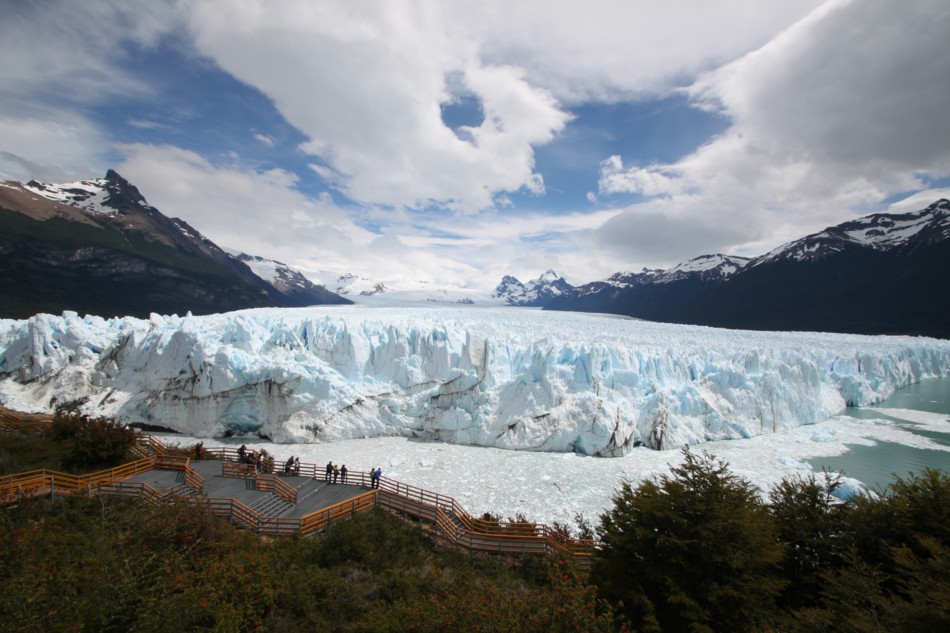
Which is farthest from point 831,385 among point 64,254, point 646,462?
point 64,254

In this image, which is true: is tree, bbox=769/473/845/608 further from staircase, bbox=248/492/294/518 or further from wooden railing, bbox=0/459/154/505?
wooden railing, bbox=0/459/154/505

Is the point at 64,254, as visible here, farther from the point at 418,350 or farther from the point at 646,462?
the point at 646,462

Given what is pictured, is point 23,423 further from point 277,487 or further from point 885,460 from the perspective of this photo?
point 885,460

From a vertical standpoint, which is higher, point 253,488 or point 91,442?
point 91,442

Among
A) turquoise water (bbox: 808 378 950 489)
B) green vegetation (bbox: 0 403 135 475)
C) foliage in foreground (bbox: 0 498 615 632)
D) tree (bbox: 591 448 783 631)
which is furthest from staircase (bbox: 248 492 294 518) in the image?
turquoise water (bbox: 808 378 950 489)

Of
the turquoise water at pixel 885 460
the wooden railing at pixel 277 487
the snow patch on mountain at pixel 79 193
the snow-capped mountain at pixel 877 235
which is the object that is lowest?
the turquoise water at pixel 885 460

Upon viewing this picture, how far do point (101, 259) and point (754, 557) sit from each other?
11071 cm

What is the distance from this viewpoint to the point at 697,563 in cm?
693

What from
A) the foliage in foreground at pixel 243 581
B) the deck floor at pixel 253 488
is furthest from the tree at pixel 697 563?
→ the deck floor at pixel 253 488

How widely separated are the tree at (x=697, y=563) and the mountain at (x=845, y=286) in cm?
8472

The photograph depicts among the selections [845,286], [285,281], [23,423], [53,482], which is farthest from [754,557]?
[285,281]

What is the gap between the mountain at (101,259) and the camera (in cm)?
7025

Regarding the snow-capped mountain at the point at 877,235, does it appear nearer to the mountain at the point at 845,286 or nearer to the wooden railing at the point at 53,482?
the mountain at the point at 845,286

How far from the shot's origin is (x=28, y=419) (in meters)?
17.8
